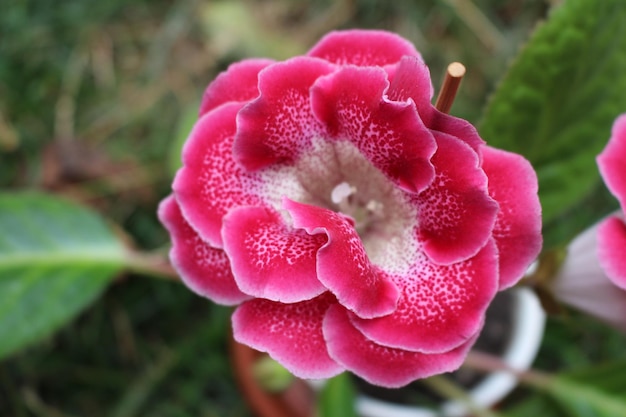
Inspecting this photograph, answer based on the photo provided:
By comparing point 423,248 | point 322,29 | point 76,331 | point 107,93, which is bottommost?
point 76,331

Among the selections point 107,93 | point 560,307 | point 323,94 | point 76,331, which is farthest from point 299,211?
point 107,93

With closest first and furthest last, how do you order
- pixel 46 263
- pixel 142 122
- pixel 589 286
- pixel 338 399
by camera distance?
pixel 589 286 < pixel 338 399 < pixel 46 263 < pixel 142 122

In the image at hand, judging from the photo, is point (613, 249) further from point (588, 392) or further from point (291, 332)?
point (588, 392)

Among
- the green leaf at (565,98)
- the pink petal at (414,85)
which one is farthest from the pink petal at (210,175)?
the green leaf at (565,98)

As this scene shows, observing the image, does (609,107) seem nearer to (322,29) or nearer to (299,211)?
(299,211)

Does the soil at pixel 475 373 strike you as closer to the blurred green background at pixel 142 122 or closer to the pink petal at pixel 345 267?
the blurred green background at pixel 142 122

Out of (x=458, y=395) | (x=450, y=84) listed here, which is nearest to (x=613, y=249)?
(x=450, y=84)
